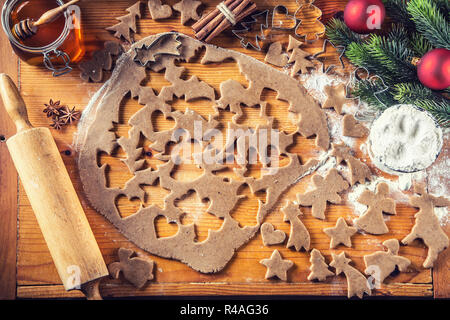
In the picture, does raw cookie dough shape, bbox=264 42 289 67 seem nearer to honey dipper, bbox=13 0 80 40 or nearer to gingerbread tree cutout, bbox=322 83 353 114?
gingerbread tree cutout, bbox=322 83 353 114

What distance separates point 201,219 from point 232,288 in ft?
0.60

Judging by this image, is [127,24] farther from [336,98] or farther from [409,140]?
[409,140]

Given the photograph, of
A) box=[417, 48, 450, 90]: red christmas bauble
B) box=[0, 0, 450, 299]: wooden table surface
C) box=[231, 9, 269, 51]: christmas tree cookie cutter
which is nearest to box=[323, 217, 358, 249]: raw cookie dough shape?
box=[0, 0, 450, 299]: wooden table surface

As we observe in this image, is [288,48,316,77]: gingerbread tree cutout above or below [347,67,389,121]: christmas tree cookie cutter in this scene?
above

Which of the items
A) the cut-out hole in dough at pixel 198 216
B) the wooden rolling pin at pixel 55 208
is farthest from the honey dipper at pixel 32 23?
the cut-out hole in dough at pixel 198 216

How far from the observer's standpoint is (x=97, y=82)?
3.40 feet

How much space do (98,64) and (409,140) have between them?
765 millimetres

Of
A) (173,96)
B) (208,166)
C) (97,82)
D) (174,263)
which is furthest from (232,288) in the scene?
(97,82)

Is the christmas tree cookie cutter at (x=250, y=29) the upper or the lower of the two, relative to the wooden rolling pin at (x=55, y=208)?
upper

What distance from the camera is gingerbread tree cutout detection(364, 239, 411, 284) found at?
997mm

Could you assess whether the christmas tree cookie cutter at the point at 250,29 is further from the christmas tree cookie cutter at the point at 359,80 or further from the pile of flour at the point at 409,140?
the pile of flour at the point at 409,140

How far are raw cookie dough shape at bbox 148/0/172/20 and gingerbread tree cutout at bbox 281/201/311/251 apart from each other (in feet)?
1.85

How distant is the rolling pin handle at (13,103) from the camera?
95cm

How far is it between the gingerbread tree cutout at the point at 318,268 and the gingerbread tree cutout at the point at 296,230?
3 centimetres
